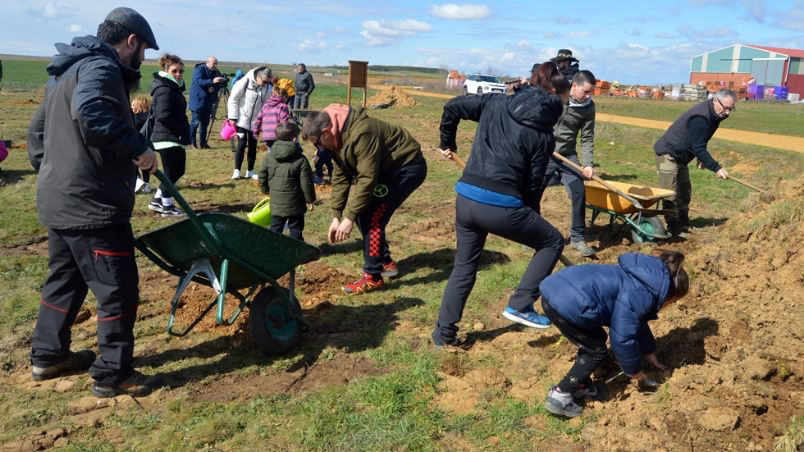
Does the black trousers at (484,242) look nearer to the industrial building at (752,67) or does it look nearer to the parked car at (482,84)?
the parked car at (482,84)

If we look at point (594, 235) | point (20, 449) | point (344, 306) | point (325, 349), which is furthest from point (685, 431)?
point (594, 235)

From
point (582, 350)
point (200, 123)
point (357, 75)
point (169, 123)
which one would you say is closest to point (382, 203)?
point (582, 350)

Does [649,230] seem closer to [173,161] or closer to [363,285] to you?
[363,285]

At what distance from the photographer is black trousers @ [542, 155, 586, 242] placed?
707cm

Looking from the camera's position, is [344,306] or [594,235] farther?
[594,235]

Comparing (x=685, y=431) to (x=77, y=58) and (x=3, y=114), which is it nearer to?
(x=77, y=58)

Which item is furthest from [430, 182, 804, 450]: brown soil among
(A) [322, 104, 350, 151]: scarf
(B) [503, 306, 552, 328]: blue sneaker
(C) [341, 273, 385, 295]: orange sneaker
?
(A) [322, 104, 350, 151]: scarf

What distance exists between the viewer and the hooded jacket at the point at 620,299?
3.50 m

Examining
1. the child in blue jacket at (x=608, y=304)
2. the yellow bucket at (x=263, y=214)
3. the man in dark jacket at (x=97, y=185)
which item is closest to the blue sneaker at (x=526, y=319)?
the child in blue jacket at (x=608, y=304)

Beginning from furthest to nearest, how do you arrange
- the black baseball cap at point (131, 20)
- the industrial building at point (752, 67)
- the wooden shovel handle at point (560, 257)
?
the industrial building at point (752, 67) < the wooden shovel handle at point (560, 257) < the black baseball cap at point (131, 20)

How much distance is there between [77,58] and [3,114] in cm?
2058

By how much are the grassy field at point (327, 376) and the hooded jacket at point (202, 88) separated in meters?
6.93

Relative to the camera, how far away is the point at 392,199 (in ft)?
19.0

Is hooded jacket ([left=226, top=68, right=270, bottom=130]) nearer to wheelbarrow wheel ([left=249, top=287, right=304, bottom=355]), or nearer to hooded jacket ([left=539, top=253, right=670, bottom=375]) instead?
wheelbarrow wheel ([left=249, top=287, right=304, bottom=355])
